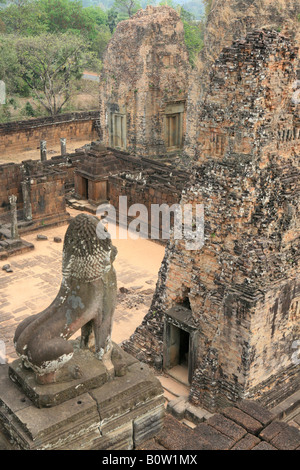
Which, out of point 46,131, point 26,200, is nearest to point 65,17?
point 46,131

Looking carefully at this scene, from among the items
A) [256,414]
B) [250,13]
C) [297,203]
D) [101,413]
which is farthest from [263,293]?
[250,13]

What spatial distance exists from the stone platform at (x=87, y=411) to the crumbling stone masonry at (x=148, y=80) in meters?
19.2

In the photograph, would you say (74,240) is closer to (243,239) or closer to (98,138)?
(243,239)

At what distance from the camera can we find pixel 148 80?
24.1 m

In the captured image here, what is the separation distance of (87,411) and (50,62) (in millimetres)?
29677

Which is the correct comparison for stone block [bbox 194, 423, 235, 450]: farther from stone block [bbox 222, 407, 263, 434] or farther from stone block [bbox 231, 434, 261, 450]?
stone block [bbox 222, 407, 263, 434]

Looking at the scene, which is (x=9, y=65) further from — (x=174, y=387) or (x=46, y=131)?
(x=174, y=387)

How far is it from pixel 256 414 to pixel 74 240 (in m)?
2.95

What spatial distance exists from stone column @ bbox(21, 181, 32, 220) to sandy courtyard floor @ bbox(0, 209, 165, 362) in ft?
2.29

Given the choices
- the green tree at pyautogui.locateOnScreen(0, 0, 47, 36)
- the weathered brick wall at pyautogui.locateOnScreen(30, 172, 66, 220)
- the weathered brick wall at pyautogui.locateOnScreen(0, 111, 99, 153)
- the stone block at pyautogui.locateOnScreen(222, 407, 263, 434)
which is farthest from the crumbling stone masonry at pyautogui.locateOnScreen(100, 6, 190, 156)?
the green tree at pyautogui.locateOnScreen(0, 0, 47, 36)

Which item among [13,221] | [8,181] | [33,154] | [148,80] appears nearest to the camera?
[13,221]

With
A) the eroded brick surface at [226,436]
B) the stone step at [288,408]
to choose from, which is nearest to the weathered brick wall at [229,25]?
the stone step at [288,408]

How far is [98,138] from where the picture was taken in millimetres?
32500

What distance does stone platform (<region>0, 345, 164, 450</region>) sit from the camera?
5.59m
